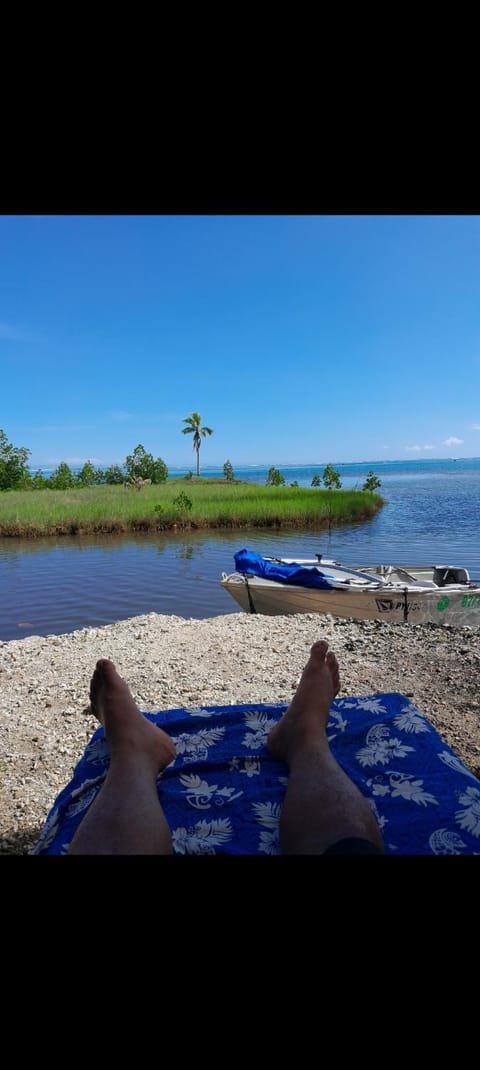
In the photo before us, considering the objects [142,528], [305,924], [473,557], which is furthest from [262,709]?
[142,528]

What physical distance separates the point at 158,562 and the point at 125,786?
825 cm

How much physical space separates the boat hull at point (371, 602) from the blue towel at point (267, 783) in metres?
3.16

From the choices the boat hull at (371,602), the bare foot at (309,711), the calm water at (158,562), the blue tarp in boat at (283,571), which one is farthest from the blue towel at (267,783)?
the calm water at (158,562)

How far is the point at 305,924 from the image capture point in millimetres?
678

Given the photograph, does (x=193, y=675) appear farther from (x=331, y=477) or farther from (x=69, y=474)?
(x=69, y=474)

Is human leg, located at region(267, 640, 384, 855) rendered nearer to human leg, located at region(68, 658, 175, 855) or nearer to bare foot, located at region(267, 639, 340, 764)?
bare foot, located at region(267, 639, 340, 764)

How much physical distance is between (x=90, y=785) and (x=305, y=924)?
2.61 feet

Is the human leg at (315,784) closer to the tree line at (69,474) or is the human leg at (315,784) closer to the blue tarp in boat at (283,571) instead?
the blue tarp in boat at (283,571)

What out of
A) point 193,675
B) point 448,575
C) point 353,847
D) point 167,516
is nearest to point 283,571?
point 448,575

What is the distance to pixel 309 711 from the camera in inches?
56.1

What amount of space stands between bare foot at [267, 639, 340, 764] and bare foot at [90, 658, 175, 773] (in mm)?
287

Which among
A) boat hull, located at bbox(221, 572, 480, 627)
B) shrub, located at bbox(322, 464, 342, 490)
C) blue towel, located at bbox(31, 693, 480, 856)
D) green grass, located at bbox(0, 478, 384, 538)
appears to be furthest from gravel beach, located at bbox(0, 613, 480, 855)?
shrub, located at bbox(322, 464, 342, 490)
